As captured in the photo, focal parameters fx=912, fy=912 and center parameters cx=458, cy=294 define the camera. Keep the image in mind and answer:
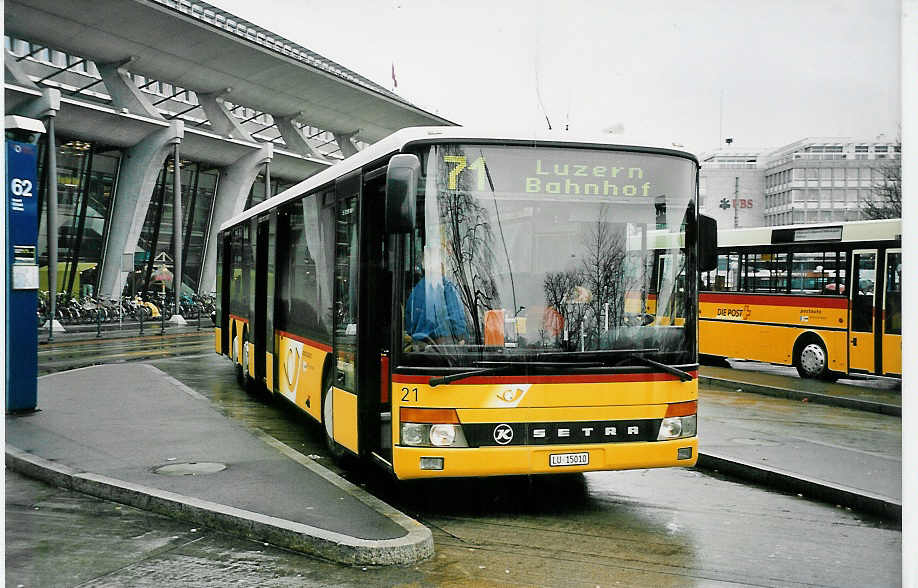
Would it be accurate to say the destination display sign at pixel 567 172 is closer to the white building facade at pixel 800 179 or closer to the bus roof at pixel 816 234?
the white building facade at pixel 800 179

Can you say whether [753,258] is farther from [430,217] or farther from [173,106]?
[173,106]

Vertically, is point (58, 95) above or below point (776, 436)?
above

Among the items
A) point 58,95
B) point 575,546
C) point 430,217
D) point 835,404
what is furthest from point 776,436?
point 58,95

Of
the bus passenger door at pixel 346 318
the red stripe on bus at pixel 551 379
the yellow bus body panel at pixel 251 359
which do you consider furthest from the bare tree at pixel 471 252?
the yellow bus body panel at pixel 251 359

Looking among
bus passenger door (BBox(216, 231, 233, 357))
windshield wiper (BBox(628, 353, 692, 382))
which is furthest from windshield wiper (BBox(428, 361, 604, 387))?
bus passenger door (BBox(216, 231, 233, 357))

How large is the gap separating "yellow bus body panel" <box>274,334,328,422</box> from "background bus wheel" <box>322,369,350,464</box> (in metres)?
0.14

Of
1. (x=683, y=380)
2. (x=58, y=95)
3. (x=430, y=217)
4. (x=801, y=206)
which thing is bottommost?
(x=683, y=380)

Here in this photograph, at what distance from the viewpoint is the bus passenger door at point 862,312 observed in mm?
17172

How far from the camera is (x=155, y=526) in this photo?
6840mm

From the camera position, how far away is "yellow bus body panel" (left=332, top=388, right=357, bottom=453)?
820 cm

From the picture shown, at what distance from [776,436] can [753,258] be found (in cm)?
924

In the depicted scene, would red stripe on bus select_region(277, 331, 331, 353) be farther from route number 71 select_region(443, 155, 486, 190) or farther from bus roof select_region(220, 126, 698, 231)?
route number 71 select_region(443, 155, 486, 190)

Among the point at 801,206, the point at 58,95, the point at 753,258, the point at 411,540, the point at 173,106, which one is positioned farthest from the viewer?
the point at 173,106

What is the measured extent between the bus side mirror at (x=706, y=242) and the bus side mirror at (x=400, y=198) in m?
2.48
